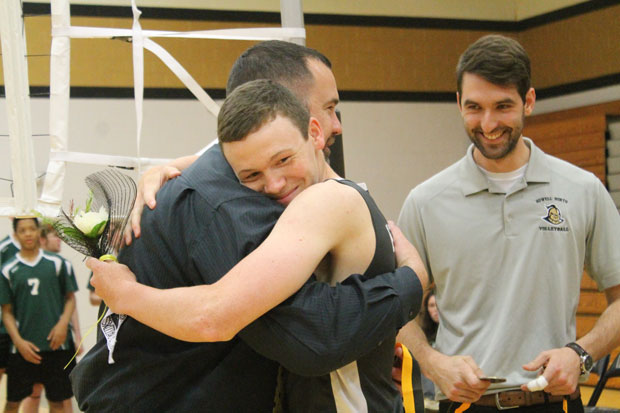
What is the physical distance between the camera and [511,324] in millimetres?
3057

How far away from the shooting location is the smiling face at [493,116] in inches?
122

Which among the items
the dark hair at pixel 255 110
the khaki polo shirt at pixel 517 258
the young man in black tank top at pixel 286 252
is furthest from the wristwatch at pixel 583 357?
the dark hair at pixel 255 110

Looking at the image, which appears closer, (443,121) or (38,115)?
(38,115)

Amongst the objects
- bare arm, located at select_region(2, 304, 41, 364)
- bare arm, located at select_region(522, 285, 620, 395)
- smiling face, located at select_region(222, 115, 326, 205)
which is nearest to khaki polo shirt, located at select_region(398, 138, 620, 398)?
bare arm, located at select_region(522, 285, 620, 395)

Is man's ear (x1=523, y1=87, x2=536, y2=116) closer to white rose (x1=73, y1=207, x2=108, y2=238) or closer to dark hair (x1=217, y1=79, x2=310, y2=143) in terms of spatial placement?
dark hair (x1=217, y1=79, x2=310, y2=143)

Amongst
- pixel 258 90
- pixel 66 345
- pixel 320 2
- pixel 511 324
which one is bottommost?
pixel 66 345

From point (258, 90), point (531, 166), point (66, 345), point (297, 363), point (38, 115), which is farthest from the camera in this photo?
point (38, 115)

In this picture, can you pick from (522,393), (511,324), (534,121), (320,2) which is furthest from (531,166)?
(534,121)

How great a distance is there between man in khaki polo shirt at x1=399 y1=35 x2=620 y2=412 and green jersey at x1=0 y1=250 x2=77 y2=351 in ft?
15.1

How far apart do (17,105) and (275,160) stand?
1.83 m

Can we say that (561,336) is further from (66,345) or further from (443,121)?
(443,121)

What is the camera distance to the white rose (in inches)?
79.0

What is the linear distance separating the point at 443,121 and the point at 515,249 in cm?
823

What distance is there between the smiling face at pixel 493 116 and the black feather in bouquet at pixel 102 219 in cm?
153
